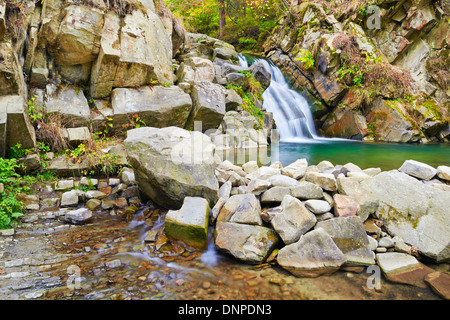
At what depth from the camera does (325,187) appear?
12.5 ft

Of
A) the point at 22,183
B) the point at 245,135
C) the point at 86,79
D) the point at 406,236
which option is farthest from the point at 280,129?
the point at 22,183

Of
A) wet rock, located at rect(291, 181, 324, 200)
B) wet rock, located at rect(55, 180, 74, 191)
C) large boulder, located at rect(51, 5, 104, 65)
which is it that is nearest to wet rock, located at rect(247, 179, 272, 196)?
wet rock, located at rect(291, 181, 324, 200)

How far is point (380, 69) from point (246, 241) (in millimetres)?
13390

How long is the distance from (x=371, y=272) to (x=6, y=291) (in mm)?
3649

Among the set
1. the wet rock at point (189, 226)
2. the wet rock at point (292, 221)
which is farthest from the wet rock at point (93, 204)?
the wet rock at point (292, 221)

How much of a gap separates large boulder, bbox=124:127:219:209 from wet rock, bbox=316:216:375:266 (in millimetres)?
1685

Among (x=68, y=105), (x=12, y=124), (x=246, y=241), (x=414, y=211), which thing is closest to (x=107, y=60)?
(x=68, y=105)

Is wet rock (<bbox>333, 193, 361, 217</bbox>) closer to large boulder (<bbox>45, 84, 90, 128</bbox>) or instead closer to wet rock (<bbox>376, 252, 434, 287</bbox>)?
wet rock (<bbox>376, 252, 434, 287</bbox>)

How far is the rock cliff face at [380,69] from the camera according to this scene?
12492 millimetres

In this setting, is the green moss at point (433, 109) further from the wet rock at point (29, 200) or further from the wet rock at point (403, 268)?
the wet rock at point (29, 200)

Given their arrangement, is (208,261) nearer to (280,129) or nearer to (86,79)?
(86,79)

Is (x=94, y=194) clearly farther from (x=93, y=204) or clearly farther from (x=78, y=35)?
(x=78, y=35)

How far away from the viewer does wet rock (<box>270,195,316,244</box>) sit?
304cm
